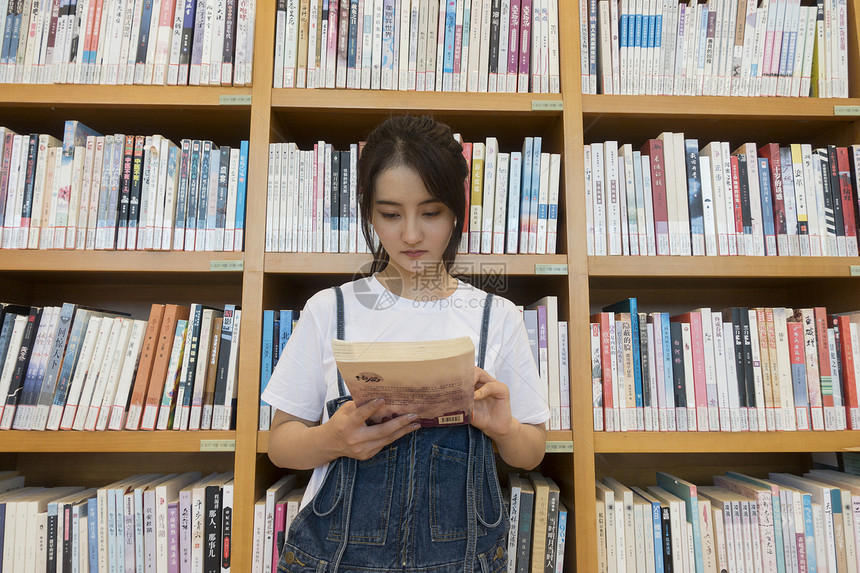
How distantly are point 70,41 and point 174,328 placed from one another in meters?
0.80

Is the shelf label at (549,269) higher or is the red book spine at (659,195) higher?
the red book spine at (659,195)

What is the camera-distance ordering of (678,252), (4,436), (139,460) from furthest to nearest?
(139,460) → (678,252) → (4,436)

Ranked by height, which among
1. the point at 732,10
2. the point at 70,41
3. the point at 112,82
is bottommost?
the point at 112,82

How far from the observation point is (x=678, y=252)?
1.36m

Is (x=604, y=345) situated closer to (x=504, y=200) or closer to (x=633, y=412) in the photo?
(x=633, y=412)

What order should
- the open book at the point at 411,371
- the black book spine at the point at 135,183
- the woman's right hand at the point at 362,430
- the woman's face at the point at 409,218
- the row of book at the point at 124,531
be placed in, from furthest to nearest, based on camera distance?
the black book spine at the point at 135,183, the row of book at the point at 124,531, the woman's face at the point at 409,218, the woman's right hand at the point at 362,430, the open book at the point at 411,371

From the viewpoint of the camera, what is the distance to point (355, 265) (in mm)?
1320

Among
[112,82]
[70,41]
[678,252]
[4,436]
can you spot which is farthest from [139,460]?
[678,252]

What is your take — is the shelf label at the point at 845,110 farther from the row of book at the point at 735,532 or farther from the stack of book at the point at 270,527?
the stack of book at the point at 270,527

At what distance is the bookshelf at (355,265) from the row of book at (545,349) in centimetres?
3

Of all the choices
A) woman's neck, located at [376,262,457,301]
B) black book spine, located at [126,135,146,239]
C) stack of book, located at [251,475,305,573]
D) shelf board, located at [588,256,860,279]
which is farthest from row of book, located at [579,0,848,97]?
stack of book, located at [251,475,305,573]

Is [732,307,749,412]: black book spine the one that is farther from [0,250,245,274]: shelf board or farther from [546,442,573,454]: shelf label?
[0,250,245,274]: shelf board

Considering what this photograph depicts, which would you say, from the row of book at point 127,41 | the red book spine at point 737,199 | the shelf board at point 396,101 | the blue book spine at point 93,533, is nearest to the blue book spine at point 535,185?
the shelf board at point 396,101

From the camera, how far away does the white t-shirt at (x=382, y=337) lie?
101 cm
